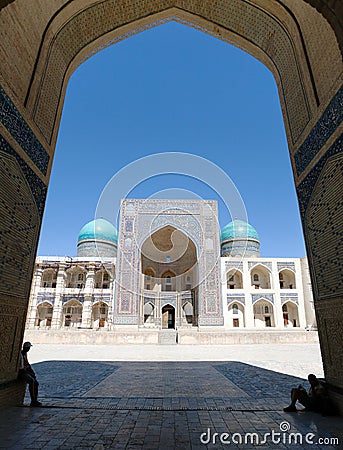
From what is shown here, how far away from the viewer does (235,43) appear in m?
4.60

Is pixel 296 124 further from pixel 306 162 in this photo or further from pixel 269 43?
pixel 269 43

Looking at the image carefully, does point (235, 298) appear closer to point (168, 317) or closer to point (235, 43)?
point (168, 317)

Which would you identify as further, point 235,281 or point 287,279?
point 287,279

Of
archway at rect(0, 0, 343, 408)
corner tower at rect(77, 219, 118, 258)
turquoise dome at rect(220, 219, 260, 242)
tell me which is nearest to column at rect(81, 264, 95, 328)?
corner tower at rect(77, 219, 118, 258)

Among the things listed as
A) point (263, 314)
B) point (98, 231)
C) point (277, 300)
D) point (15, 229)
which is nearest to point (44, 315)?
point (98, 231)

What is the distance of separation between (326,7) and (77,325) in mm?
18468

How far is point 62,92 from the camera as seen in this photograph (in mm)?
4172

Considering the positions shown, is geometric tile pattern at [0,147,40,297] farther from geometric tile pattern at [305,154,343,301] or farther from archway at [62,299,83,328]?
archway at [62,299,83,328]

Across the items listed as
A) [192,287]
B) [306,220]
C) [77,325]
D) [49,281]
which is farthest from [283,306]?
[306,220]

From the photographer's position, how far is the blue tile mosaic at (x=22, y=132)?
2834 millimetres

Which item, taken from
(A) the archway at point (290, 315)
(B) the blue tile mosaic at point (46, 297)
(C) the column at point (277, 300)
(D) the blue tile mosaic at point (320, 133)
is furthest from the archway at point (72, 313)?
(D) the blue tile mosaic at point (320, 133)

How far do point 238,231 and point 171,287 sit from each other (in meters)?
6.79

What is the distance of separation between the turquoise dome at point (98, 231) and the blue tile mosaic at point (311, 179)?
1945 centimetres

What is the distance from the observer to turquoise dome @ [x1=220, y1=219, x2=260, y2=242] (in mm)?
22669
